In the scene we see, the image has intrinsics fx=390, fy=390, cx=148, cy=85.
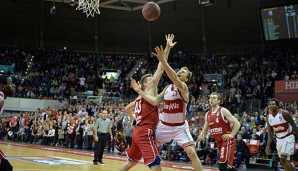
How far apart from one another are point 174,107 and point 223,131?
1.81 meters

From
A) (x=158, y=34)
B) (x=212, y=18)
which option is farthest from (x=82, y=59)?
(x=212, y=18)

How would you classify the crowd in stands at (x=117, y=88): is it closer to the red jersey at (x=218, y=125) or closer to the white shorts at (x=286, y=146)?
the white shorts at (x=286, y=146)

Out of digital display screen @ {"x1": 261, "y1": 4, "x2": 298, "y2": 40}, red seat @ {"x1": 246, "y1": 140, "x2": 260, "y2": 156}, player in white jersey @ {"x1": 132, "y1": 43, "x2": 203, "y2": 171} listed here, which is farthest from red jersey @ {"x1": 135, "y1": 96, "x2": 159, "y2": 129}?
digital display screen @ {"x1": 261, "y1": 4, "x2": 298, "y2": 40}

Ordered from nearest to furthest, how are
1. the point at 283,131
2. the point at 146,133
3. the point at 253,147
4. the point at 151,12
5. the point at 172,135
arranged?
the point at 146,133, the point at 172,135, the point at 151,12, the point at 283,131, the point at 253,147

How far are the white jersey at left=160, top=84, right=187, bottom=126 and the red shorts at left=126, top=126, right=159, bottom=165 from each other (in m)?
0.56

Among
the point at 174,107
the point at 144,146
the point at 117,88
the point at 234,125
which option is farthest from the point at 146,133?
the point at 117,88

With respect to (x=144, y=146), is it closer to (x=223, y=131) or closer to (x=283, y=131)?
(x=223, y=131)

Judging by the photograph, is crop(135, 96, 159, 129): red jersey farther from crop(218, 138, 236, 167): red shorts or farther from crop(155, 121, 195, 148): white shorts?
crop(218, 138, 236, 167): red shorts

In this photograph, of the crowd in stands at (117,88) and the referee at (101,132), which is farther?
the crowd in stands at (117,88)

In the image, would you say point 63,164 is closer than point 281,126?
No

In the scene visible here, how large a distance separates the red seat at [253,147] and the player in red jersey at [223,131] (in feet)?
18.9

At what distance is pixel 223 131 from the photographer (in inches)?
306

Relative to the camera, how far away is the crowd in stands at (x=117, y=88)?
16683 mm

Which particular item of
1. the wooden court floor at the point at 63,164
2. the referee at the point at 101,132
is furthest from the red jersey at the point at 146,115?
the referee at the point at 101,132
